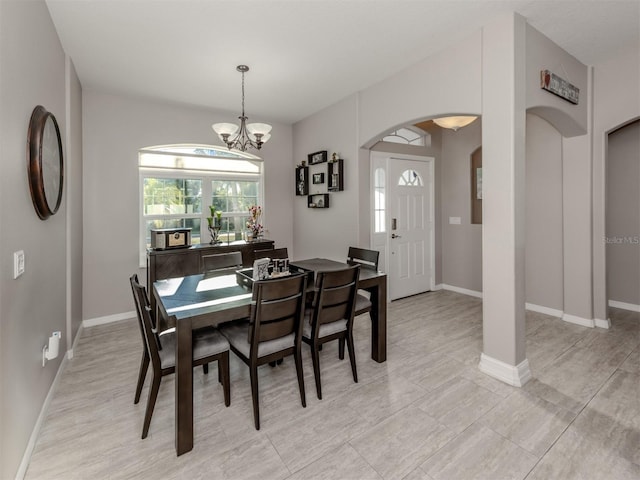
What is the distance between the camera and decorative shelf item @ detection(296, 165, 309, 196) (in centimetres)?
497

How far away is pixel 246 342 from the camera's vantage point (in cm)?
216

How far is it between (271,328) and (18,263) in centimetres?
136

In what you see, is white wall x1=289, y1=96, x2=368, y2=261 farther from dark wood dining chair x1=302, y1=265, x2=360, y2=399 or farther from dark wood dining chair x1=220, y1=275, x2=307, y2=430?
dark wood dining chair x1=220, y1=275, x2=307, y2=430

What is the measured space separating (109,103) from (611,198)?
6240 mm

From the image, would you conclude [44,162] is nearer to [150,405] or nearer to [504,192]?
[150,405]

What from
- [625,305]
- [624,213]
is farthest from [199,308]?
[625,305]

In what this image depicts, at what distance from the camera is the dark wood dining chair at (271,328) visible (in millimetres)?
1983

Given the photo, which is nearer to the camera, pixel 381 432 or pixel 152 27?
pixel 381 432

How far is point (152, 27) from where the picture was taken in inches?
100

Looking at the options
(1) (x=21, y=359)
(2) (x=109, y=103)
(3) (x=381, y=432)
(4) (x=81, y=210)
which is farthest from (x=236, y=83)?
(3) (x=381, y=432)

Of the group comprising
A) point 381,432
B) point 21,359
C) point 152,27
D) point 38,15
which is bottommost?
point 381,432

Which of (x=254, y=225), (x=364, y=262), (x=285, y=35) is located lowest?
(x=364, y=262)

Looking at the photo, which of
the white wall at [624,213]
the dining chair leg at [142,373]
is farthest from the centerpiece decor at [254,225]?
the white wall at [624,213]

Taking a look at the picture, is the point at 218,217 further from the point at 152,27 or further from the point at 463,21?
the point at 463,21
